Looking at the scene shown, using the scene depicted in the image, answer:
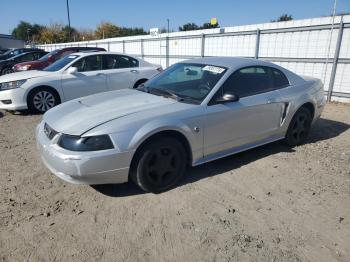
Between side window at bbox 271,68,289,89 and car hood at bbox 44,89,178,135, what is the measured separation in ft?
6.11

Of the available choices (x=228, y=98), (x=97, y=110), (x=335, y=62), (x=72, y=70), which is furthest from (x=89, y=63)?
(x=335, y=62)

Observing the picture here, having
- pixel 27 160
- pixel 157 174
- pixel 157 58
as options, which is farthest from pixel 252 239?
pixel 157 58

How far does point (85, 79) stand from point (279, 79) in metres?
4.92

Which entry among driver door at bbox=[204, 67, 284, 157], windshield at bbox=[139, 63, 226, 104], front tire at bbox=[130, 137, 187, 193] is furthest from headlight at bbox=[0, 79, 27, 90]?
driver door at bbox=[204, 67, 284, 157]

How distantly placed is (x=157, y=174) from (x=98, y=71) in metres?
5.17

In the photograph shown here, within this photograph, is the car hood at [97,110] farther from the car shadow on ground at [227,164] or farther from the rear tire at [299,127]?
the rear tire at [299,127]

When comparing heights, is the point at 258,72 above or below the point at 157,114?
above

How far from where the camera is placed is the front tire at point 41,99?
7.16 m

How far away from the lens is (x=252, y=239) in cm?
273

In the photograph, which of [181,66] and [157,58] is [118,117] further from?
[157,58]

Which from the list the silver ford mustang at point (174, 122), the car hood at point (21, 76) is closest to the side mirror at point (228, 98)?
the silver ford mustang at point (174, 122)

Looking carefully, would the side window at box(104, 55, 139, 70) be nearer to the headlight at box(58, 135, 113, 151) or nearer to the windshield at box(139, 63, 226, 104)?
the windshield at box(139, 63, 226, 104)

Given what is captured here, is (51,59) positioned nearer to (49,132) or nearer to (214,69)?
(49,132)

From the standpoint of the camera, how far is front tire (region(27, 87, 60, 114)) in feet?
23.5
